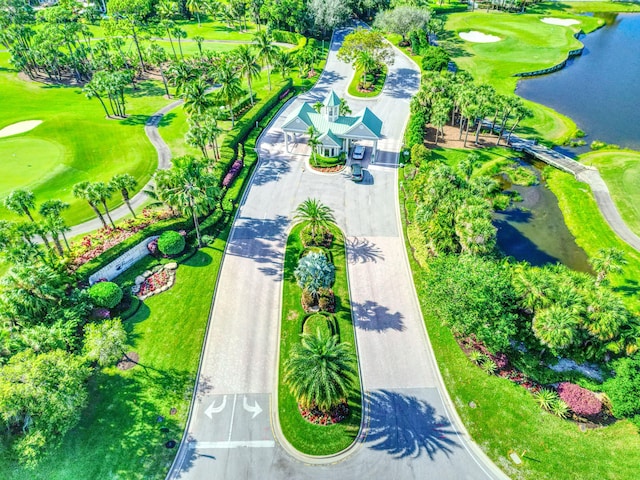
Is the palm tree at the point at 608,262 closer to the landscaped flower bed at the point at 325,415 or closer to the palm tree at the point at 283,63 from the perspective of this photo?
the landscaped flower bed at the point at 325,415

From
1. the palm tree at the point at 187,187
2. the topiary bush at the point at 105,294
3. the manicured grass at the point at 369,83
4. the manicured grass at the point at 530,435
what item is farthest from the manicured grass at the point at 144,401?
the manicured grass at the point at 369,83

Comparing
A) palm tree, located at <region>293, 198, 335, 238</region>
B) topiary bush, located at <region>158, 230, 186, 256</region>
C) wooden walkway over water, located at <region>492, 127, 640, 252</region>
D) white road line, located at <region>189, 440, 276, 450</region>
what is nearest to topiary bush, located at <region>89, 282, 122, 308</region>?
topiary bush, located at <region>158, 230, 186, 256</region>

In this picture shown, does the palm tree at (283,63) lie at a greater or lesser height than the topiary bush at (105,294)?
greater

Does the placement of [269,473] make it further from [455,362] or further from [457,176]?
[457,176]

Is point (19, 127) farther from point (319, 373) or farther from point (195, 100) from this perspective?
point (319, 373)

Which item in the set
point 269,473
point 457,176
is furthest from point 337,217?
point 269,473

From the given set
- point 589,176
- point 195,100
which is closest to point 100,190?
point 195,100

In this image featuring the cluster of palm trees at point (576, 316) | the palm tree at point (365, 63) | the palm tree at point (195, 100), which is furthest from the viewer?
the palm tree at point (365, 63)
